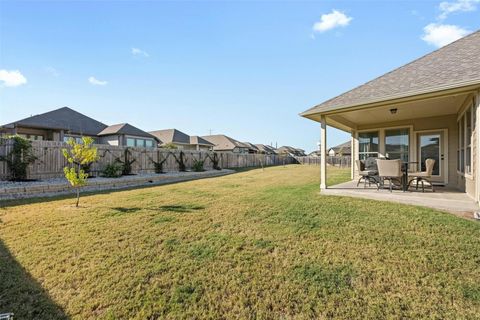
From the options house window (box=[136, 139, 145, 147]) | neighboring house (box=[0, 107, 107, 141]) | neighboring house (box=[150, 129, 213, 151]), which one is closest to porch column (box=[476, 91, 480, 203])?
neighboring house (box=[0, 107, 107, 141])

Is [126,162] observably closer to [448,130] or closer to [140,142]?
[140,142]

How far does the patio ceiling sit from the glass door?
2.58 ft

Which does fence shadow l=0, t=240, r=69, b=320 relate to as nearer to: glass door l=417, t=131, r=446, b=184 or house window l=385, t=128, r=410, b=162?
glass door l=417, t=131, r=446, b=184

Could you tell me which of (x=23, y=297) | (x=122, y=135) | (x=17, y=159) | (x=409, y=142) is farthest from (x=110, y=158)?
(x=409, y=142)

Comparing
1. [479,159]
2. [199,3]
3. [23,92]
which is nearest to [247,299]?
[479,159]

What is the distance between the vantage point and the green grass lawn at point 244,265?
8.97 ft

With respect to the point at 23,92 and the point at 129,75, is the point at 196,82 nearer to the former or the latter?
the point at 129,75

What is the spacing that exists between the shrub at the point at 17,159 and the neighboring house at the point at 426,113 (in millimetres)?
11208

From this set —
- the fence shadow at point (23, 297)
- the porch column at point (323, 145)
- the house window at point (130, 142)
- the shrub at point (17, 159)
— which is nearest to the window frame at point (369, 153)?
the porch column at point (323, 145)

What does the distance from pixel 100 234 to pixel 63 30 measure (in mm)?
8667

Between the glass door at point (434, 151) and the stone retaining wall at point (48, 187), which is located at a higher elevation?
the glass door at point (434, 151)

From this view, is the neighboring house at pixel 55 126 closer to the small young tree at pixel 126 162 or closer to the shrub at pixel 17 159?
the small young tree at pixel 126 162

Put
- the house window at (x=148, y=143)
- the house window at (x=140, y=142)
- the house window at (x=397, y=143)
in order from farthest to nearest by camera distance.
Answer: the house window at (x=148, y=143) → the house window at (x=140, y=142) → the house window at (x=397, y=143)

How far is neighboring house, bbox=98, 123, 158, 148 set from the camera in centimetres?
2420
